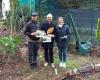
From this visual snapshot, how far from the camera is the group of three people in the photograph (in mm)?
10781

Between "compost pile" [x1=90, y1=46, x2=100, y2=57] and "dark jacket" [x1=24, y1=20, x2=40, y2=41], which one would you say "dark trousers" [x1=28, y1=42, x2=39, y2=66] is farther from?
"compost pile" [x1=90, y1=46, x2=100, y2=57]

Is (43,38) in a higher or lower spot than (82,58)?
higher

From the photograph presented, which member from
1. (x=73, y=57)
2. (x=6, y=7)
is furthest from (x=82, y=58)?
(x=6, y=7)

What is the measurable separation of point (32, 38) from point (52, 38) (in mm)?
626

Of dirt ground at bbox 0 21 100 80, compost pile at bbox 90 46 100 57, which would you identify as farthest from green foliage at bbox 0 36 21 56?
compost pile at bbox 90 46 100 57

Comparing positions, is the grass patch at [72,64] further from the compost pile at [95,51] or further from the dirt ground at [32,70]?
the compost pile at [95,51]

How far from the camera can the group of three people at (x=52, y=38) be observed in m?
10.8

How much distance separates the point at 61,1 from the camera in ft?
52.1

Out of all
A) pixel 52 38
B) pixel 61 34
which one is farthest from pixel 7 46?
pixel 61 34

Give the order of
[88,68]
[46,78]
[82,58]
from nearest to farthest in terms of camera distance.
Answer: [46,78] < [88,68] < [82,58]

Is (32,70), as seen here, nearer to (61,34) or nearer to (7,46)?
(7,46)

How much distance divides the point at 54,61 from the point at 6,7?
7158 mm

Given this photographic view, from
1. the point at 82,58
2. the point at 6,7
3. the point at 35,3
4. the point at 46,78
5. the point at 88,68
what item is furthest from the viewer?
the point at 6,7

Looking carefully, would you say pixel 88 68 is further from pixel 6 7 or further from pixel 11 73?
pixel 6 7
